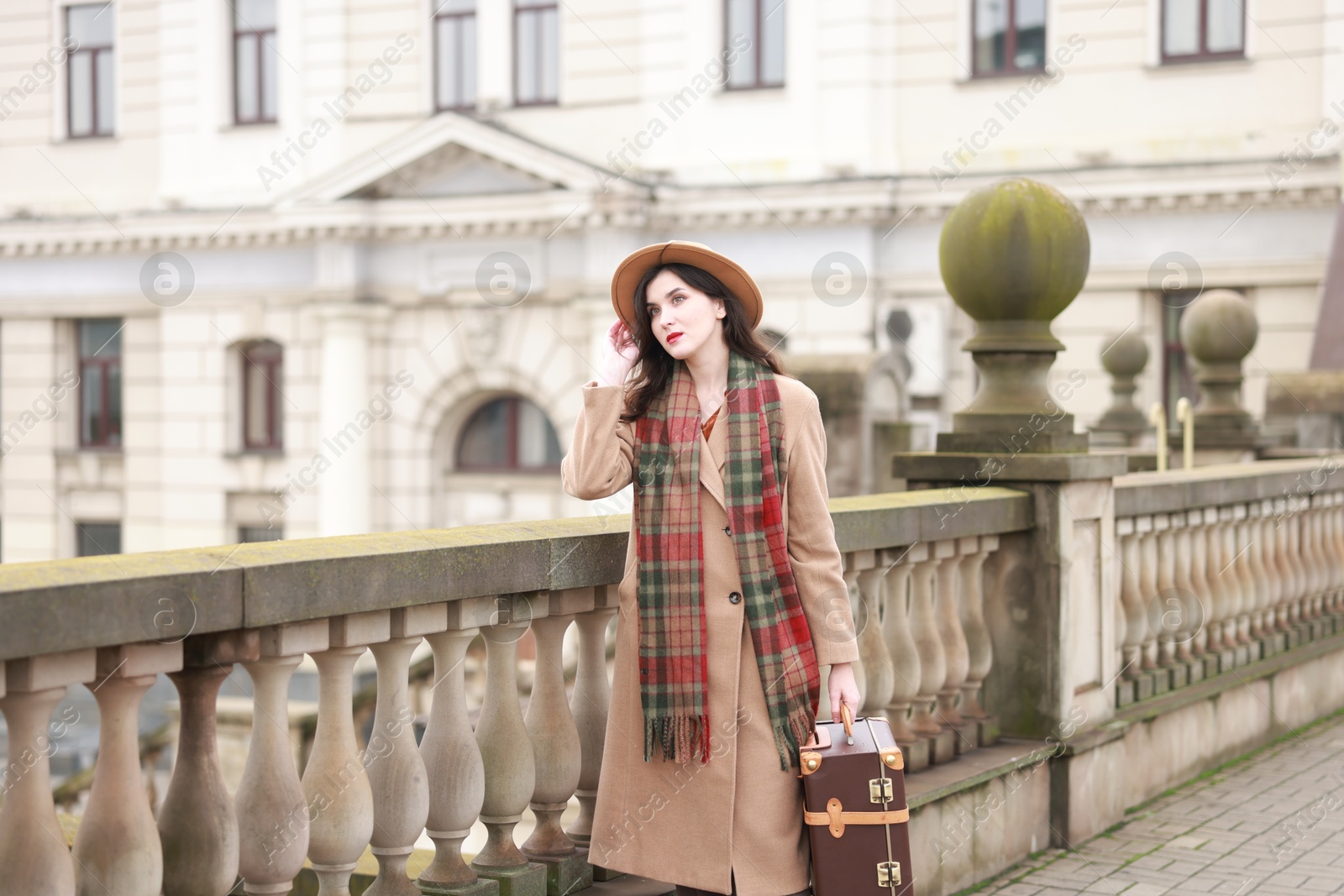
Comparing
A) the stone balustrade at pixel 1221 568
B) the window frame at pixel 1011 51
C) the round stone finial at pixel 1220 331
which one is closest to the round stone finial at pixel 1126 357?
the round stone finial at pixel 1220 331

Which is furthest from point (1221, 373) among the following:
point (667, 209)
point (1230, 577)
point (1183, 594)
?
A: point (667, 209)

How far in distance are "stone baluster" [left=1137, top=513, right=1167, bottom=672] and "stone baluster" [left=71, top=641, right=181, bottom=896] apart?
471 cm

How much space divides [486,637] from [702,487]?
655 millimetres

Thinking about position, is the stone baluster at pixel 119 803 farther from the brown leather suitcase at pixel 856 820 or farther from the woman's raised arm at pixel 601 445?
the brown leather suitcase at pixel 856 820

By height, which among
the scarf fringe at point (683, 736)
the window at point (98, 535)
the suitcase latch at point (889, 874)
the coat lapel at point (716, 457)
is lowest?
the window at point (98, 535)

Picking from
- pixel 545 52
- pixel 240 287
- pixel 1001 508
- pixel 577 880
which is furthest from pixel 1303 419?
pixel 240 287

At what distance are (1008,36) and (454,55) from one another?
818 centimetres

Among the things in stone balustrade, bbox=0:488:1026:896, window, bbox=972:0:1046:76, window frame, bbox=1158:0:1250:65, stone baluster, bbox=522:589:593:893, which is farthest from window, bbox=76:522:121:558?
stone baluster, bbox=522:589:593:893

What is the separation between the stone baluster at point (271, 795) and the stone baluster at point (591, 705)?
3.50 feet

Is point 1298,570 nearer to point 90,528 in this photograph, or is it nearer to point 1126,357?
point 1126,357

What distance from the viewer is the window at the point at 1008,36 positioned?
2070 centimetres

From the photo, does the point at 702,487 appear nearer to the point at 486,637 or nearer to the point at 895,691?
the point at 486,637

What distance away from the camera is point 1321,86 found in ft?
62.6

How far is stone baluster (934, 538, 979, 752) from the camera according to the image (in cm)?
567
